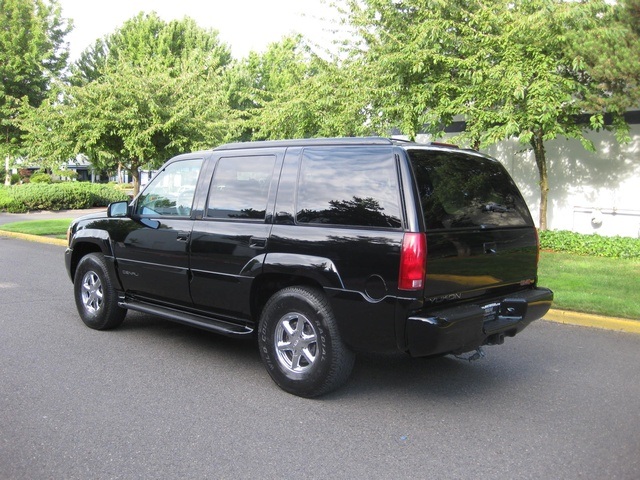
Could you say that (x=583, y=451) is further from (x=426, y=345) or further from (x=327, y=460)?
(x=327, y=460)

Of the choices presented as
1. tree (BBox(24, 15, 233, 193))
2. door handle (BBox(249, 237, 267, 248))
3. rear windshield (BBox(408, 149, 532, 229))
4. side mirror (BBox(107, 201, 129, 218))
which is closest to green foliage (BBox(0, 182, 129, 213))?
tree (BBox(24, 15, 233, 193))

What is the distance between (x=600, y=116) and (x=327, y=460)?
902cm

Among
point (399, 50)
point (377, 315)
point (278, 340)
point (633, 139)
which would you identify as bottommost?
point (278, 340)

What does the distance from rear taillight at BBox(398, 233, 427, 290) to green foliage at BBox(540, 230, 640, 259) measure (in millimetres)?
8581

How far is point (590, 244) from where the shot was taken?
11.7 m

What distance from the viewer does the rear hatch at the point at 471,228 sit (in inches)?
169

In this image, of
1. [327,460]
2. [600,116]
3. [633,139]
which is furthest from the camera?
[633,139]

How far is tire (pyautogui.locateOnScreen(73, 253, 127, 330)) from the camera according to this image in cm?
646

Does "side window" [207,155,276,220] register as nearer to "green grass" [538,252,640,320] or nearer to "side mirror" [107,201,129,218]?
"side mirror" [107,201,129,218]

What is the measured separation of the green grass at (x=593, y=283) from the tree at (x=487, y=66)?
2167mm

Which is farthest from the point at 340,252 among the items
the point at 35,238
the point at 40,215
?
the point at 40,215

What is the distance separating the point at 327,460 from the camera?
3.65 metres

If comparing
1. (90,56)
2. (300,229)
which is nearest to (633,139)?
(300,229)

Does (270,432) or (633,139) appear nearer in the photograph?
(270,432)
